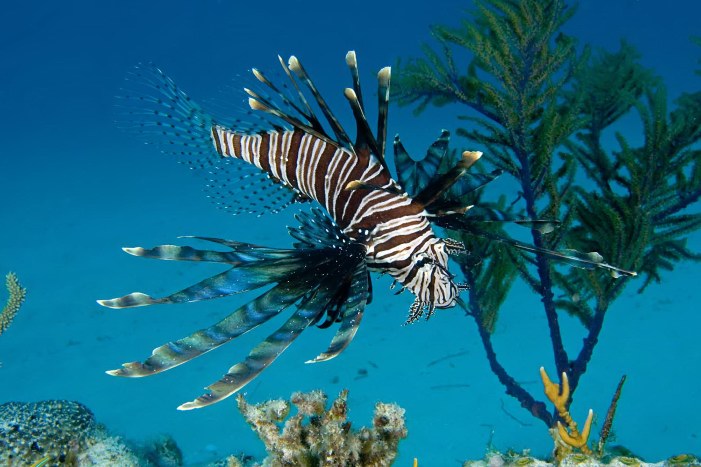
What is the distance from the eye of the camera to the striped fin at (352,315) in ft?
6.72

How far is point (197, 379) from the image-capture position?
9.31 metres

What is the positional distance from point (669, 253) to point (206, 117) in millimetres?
4526

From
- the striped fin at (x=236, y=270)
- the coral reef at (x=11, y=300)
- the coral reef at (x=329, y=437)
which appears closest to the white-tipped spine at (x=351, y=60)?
the striped fin at (x=236, y=270)

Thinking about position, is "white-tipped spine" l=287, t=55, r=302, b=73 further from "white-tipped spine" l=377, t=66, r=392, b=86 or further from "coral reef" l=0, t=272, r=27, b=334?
"coral reef" l=0, t=272, r=27, b=334

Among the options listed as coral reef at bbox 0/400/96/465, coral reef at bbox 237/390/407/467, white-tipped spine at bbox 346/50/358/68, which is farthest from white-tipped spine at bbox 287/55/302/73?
coral reef at bbox 0/400/96/465

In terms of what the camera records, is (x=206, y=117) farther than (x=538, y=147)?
Yes

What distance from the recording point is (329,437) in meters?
2.32

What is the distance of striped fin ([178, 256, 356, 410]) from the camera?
185 centimetres

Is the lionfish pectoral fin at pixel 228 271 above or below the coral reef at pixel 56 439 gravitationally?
above

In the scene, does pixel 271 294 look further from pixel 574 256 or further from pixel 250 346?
pixel 250 346

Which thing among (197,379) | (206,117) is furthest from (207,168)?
(197,379)

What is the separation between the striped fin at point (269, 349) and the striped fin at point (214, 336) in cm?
9

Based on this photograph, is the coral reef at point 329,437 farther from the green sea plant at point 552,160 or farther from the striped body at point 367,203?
the green sea plant at point 552,160

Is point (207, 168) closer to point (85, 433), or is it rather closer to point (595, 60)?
point (85, 433)
